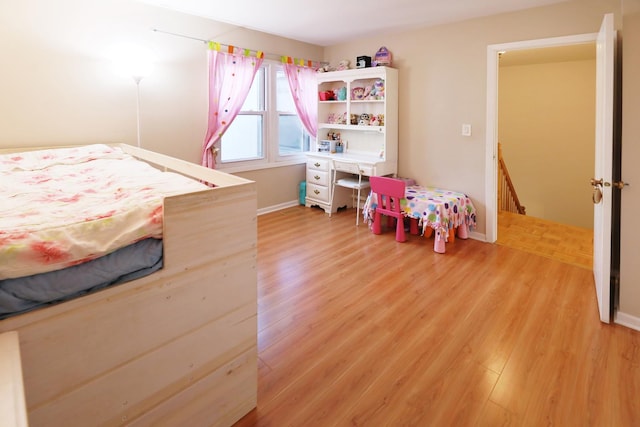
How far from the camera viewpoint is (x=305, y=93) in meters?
5.23

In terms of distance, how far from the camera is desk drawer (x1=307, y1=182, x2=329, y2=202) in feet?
16.6

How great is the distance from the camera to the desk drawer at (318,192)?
5055 millimetres

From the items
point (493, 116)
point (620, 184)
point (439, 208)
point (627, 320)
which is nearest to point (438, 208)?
point (439, 208)

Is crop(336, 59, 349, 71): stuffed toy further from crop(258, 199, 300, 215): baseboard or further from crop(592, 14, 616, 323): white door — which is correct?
crop(592, 14, 616, 323): white door

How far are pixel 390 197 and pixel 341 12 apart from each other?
194 centimetres

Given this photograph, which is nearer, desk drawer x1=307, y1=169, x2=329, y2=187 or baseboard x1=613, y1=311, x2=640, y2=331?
baseboard x1=613, y1=311, x2=640, y2=331

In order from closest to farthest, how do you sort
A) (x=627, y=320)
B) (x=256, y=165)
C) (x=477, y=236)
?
(x=627, y=320) → (x=477, y=236) → (x=256, y=165)

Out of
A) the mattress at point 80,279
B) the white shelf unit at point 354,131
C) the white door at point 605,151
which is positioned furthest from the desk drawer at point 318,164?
the mattress at point 80,279

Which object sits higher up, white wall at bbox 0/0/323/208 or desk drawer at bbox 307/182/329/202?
white wall at bbox 0/0/323/208

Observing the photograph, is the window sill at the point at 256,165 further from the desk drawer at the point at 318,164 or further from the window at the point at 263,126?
the desk drawer at the point at 318,164

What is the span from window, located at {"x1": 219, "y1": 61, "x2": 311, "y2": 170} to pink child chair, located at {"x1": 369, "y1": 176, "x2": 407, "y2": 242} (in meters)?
1.65

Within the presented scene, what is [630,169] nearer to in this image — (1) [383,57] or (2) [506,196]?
(1) [383,57]

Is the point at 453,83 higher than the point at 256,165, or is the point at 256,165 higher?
the point at 453,83

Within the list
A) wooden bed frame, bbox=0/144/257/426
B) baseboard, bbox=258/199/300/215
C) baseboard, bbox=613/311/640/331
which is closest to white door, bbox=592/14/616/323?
baseboard, bbox=613/311/640/331
